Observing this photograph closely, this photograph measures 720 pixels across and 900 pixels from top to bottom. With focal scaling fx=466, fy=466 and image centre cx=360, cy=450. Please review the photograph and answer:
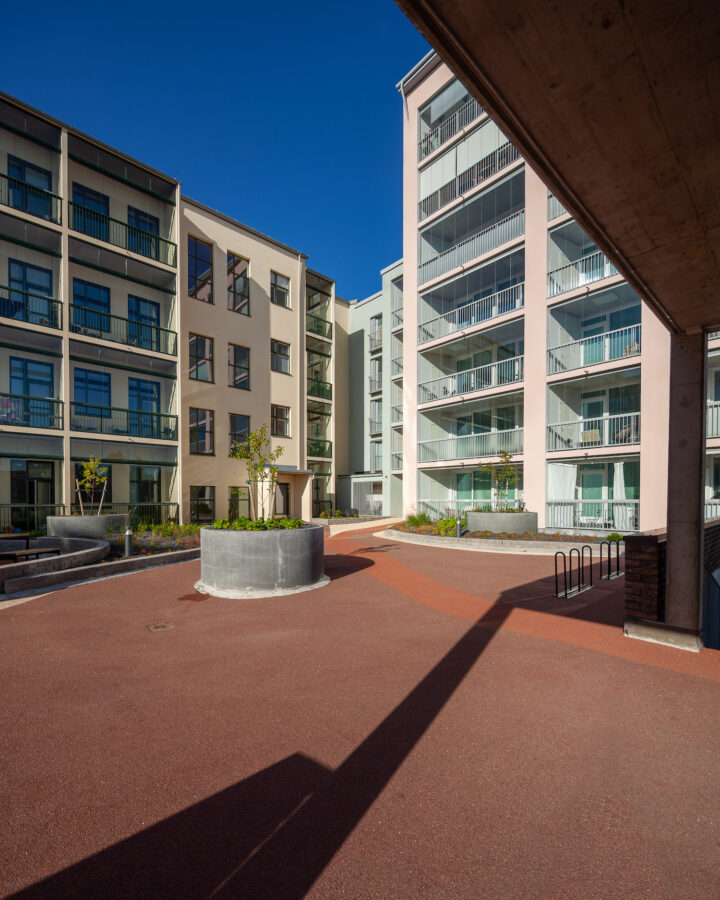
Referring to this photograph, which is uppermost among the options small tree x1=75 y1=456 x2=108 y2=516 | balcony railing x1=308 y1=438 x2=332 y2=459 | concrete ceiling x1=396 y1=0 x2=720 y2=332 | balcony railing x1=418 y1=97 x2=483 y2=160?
balcony railing x1=418 y1=97 x2=483 y2=160

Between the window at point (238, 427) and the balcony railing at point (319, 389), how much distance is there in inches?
233

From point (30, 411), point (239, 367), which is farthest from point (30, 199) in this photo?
point (239, 367)

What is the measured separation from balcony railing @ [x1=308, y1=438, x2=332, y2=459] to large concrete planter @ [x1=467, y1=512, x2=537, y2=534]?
52.3ft

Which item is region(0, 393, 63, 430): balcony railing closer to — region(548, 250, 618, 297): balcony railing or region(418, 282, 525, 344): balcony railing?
region(418, 282, 525, 344): balcony railing

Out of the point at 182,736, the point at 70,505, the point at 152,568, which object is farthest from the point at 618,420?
the point at 70,505

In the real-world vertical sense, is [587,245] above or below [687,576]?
above

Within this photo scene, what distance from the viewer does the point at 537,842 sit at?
2.81 m

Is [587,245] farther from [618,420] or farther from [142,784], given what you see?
[142,784]

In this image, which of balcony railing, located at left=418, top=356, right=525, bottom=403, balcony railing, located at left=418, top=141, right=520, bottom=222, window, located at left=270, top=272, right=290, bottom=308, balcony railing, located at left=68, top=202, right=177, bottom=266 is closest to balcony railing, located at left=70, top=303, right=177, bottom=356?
balcony railing, located at left=68, top=202, right=177, bottom=266

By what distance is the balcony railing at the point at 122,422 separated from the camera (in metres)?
21.6

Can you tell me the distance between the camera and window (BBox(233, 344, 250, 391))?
1045 inches

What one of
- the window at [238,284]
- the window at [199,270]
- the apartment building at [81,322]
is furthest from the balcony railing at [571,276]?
the apartment building at [81,322]

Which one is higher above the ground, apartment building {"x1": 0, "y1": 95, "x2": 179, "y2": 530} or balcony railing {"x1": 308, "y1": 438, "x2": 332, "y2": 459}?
apartment building {"x1": 0, "y1": 95, "x2": 179, "y2": 530}

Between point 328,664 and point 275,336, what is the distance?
25471mm
